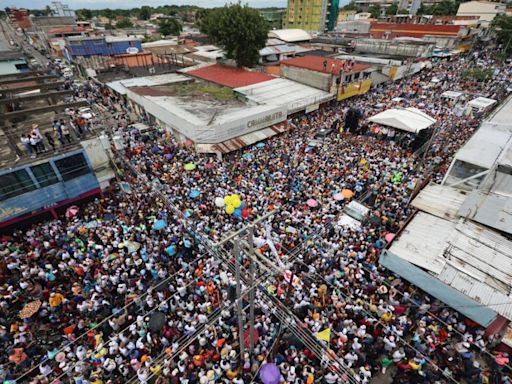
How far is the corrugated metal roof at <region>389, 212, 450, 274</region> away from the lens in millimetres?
9961

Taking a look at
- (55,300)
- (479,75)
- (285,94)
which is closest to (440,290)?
(55,300)

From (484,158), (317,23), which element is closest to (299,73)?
(484,158)

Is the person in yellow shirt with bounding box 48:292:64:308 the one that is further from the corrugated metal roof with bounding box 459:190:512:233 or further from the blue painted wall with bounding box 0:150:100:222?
the corrugated metal roof with bounding box 459:190:512:233

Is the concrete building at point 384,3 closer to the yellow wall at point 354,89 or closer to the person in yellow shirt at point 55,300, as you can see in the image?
the yellow wall at point 354,89

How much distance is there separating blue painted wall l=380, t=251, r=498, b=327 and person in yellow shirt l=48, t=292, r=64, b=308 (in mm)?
12432

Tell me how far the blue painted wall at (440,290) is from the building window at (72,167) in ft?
50.2

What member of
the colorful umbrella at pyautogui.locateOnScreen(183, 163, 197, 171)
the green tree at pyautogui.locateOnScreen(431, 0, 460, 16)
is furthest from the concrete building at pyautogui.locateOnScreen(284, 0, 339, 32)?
the colorful umbrella at pyautogui.locateOnScreen(183, 163, 197, 171)

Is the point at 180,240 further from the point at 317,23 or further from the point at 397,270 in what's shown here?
the point at 317,23

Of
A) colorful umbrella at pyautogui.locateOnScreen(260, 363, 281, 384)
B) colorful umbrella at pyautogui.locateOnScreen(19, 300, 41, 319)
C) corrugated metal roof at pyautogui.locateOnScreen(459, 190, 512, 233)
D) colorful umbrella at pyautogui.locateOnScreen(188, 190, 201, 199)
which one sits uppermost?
corrugated metal roof at pyautogui.locateOnScreen(459, 190, 512, 233)

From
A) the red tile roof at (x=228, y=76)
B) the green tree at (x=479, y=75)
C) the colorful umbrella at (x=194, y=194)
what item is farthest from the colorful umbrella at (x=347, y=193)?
the green tree at (x=479, y=75)

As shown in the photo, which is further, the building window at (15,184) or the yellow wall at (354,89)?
the yellow wall at (354,89)

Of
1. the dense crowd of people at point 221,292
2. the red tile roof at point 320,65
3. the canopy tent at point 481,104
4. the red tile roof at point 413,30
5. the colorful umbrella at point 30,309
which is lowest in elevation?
the dense crowd of people at point 221,292

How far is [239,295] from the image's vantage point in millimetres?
6707

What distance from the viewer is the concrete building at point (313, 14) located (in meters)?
67.9
